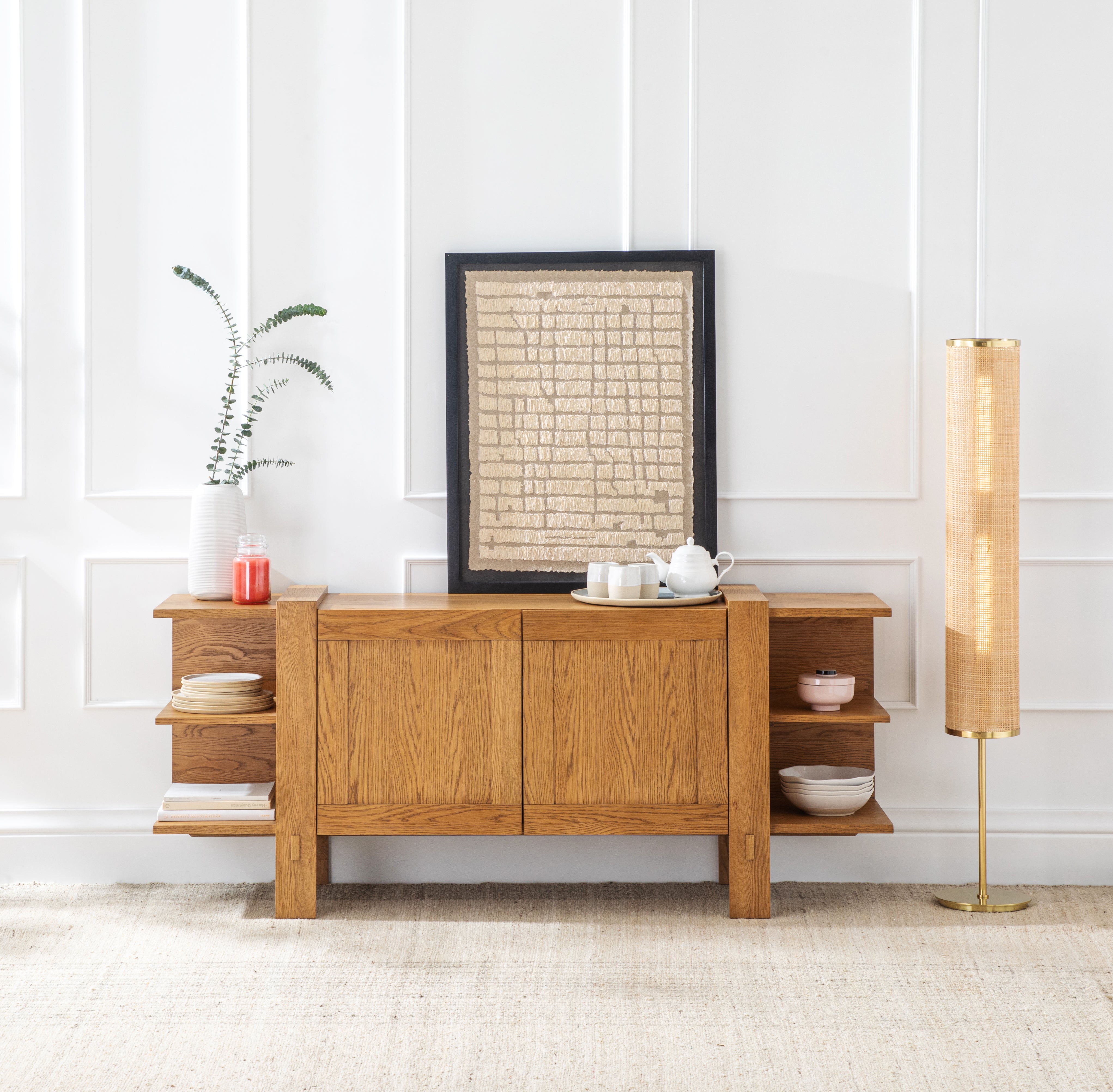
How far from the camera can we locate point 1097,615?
129 inches

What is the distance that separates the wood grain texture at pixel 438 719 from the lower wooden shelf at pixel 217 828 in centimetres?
34

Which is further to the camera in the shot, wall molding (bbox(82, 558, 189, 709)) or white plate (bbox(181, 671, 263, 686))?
wall molding (bbox(82, 558, 189, 709))

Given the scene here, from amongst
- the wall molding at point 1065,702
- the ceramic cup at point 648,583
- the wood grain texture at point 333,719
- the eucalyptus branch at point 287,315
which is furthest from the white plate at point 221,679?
the wall molding at point 1065,702

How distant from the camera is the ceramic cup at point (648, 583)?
2941 millimetres

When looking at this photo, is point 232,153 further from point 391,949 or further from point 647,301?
point 391,949

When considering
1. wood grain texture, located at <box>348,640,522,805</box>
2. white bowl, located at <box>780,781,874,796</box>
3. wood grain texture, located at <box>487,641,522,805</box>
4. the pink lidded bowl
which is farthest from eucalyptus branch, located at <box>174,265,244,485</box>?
white bowl, located at <box>780,781,874,796</box>

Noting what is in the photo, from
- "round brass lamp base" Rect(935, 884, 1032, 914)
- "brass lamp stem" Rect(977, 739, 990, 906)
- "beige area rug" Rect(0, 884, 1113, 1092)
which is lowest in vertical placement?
"beige area rug" Rect(0, 884, 1113, 1092)

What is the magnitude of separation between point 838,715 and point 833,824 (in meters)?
0.29

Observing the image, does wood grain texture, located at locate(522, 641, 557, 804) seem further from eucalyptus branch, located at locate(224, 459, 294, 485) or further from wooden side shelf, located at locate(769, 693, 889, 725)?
eucalyptus branch, located at locate(224, 459, 294, 485)

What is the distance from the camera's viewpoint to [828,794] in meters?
3.02

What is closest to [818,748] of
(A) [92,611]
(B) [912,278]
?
(B) [912,278]

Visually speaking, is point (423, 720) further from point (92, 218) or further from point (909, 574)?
point (92, 218)

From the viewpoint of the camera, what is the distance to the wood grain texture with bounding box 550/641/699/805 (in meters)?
2.91

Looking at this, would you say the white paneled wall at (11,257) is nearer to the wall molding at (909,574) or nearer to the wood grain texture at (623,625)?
the wood grain texture at (623,625)
